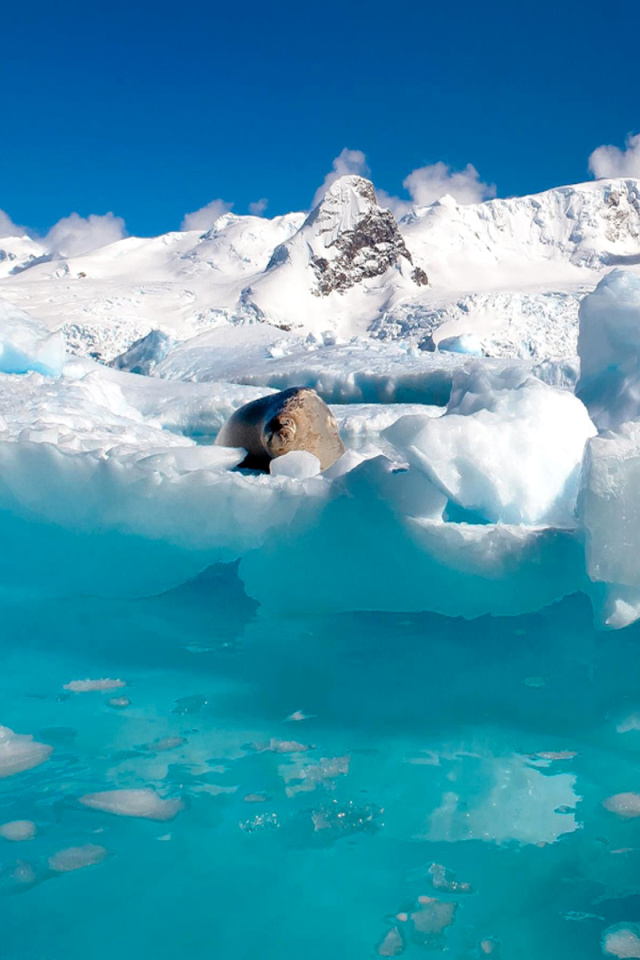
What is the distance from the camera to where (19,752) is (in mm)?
1778

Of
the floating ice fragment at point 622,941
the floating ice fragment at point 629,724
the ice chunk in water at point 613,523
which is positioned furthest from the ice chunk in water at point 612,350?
the floating ice fragment at point 622,941

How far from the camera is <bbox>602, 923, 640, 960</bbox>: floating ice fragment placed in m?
1.26

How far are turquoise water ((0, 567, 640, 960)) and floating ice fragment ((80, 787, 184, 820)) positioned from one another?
2 centimetres

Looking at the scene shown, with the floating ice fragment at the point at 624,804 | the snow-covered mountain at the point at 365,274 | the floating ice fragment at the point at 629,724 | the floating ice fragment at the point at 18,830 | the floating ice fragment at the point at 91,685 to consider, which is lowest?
the floating ice fragment at the point at 18,830

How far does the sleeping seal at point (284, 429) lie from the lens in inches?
201

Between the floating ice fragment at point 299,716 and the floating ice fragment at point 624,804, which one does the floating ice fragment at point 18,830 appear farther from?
the floating ice fragment at point 624,804

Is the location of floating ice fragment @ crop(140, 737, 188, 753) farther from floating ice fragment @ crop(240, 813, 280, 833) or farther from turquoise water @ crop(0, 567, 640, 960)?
floating ice fragment @ crop(240, 813, 280, 833)

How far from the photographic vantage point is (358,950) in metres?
1.28

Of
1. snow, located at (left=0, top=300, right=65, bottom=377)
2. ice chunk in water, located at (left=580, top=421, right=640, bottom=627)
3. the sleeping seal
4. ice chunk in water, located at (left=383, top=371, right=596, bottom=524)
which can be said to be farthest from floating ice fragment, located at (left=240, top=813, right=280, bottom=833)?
snow, located at (left=0, top=300, right=65, bottom=377)

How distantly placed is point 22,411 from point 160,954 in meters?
4.33

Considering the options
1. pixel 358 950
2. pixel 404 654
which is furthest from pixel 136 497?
pixel 358 950

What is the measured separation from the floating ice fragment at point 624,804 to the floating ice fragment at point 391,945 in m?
0.55

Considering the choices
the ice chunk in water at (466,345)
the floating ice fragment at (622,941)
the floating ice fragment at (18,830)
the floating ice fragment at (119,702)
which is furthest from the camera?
the ice chunk in water at (466,345)

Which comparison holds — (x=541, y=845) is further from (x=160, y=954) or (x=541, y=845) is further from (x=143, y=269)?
(x=143, y=269)
